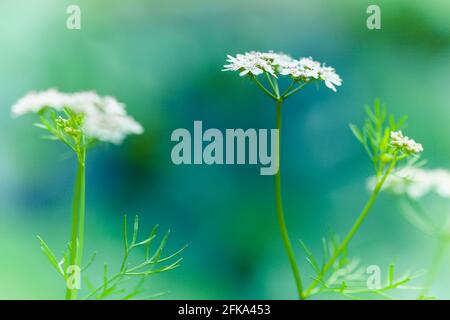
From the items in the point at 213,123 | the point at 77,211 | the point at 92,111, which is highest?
the point at 213,123

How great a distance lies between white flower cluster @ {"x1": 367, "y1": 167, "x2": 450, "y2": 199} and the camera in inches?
32.1

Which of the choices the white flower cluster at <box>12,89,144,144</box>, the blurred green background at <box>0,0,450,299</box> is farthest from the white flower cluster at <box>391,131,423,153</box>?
the blurred green background at <box>0,0,450,299</box>

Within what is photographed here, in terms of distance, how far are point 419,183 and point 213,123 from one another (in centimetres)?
48

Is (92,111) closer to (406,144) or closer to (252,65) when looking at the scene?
(252,65)

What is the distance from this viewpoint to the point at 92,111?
59cm

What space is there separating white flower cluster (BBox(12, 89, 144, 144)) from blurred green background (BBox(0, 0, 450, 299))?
563 millimetres

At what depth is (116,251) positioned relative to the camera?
117 cm

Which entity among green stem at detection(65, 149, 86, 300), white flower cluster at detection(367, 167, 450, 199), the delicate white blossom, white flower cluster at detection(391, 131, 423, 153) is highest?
the delicate white blossom

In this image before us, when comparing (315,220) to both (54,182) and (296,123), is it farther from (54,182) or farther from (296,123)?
(54,182)

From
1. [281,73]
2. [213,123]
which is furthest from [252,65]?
[213,123]

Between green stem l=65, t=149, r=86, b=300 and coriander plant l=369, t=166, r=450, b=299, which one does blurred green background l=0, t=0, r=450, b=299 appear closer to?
coriander plant l=369, t=166, r=450, b=299
